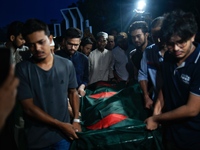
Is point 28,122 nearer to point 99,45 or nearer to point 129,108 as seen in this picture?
point 129,108

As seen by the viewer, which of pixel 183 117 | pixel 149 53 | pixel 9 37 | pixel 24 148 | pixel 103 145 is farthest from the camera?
pixel 9 37

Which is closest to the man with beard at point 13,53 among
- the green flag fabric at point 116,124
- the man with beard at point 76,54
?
the man with beard at point 76,54

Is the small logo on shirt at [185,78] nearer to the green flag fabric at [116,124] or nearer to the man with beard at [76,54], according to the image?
the green flag fabric at [116,124]

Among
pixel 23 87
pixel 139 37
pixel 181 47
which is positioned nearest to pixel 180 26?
pixel 181 47

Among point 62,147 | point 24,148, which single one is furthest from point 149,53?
point 24,148

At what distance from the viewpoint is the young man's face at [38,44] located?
1916 mm

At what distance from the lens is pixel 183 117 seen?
5.97 ft

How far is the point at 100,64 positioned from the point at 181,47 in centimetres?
306

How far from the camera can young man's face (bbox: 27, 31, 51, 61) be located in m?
1.92

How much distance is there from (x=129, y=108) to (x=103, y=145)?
2.53 ft

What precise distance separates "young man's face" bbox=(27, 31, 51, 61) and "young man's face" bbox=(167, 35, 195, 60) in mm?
1094

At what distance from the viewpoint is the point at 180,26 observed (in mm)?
1779

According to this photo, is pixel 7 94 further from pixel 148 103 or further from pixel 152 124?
pixel 148 103

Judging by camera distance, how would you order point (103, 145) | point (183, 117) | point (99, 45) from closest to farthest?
1. point (183, 117)
2. point (103, 145)
3. point (99, 45)
